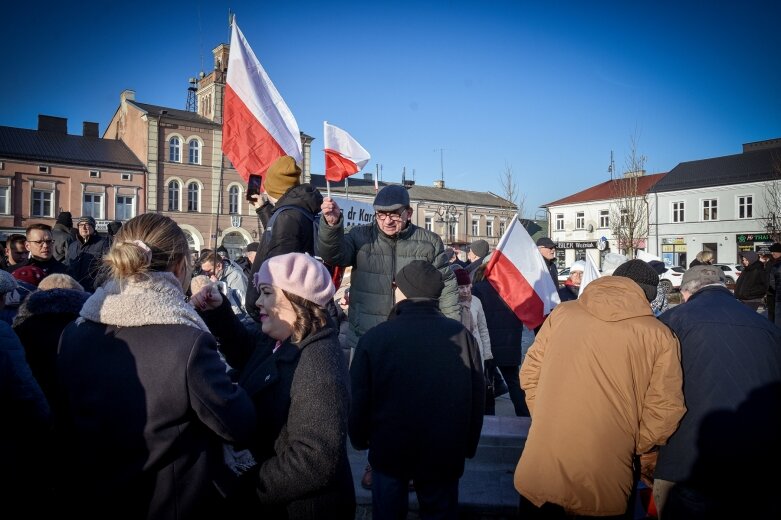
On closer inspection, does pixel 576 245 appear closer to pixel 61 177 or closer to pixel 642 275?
pixel 61 177

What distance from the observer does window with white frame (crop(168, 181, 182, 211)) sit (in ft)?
134

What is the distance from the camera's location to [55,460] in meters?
2.45

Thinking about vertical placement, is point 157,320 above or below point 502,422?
above

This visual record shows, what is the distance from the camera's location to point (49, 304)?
10.1 ft

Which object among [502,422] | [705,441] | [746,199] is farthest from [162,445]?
[746,199]

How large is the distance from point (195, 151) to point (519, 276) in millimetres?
41055

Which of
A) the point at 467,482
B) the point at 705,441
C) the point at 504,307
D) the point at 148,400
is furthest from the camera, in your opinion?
the point at 504,307

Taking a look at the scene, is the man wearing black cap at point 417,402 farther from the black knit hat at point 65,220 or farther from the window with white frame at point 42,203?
the window with white frame at point 42,203

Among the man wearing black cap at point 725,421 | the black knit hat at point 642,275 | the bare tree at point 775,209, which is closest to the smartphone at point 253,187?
the black knit hat at point 642,275

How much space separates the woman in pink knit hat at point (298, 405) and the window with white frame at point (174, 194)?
41607 mm

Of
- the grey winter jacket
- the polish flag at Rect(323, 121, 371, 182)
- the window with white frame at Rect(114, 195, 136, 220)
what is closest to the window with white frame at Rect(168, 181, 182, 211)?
the window with white frame at Rect(114, 195, 136, 220)

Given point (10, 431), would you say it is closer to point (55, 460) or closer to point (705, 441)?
point (55, 460)

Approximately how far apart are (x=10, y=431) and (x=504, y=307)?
4.71 metres

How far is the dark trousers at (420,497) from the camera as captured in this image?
3082mm
